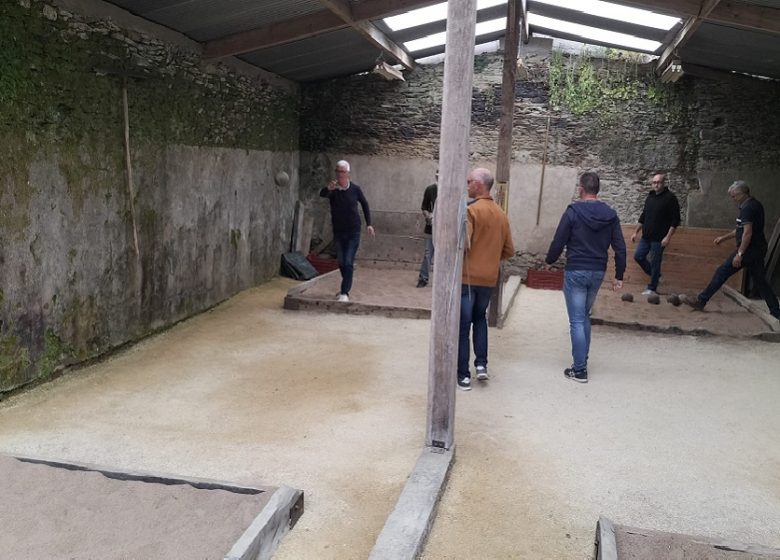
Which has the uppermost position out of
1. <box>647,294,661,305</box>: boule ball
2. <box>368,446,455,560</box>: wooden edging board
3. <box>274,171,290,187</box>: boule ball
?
<box>274,171,290,187</box>: boule ball

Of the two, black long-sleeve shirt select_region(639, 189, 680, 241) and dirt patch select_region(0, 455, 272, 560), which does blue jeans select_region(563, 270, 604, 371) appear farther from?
black long-sleeve shirt select_region(639, 189, 680, 241)

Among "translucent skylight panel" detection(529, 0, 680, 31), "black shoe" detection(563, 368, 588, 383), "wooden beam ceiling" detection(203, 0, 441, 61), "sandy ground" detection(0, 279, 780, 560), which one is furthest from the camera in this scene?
"translucent skylight panel" detection(529, 0, 680, 31)

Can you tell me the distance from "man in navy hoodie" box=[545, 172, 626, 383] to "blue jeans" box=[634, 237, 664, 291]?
3992 millimetres

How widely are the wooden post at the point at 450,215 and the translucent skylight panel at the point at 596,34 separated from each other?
20.3 ft

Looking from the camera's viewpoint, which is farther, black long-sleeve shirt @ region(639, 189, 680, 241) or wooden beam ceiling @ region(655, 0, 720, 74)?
black long-sleeve shirt @ region(639, 189, 680, 241)

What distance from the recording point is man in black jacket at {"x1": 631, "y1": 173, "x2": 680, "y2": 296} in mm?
8758

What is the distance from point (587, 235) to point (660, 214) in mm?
4180

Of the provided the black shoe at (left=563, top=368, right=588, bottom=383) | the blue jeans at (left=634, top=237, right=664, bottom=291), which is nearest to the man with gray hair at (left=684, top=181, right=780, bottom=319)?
the blue jeans at (left=634, top=237, right=664, bottom=291)

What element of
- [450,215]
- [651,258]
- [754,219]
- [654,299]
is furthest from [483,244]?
[651,258]

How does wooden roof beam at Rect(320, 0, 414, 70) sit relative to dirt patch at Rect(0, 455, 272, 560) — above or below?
above

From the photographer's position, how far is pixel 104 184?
5.46 m

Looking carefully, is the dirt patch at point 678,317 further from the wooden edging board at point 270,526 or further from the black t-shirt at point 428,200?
the wooden edging board at point 270,526

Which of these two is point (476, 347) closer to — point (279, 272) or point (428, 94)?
point (279, 272)

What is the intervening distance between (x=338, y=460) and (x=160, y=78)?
14.1 feet
